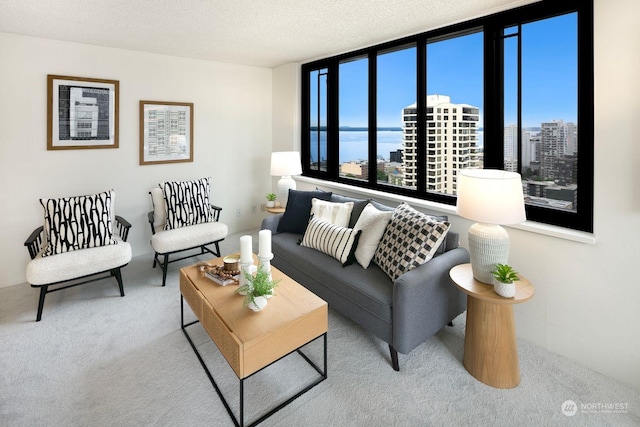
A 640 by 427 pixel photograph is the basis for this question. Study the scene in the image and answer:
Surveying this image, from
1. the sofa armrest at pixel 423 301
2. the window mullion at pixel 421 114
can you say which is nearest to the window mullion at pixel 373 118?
the window mullion at pixel 421 114

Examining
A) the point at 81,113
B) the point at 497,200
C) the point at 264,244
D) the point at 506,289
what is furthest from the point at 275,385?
the point at 81,113

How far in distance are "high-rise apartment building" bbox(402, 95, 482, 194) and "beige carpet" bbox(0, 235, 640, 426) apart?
4.39ft

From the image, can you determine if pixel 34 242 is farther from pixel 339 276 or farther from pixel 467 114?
pixel 467 114

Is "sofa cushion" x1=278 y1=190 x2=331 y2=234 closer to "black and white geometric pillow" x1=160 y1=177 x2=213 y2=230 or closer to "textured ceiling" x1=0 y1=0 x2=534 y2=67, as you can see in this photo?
"black and white geometric pillow" x1=160 y1=177 x2=213 y2=230

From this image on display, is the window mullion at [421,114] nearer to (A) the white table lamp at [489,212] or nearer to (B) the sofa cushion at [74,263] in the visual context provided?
(A) the white table lamp at [489,212]

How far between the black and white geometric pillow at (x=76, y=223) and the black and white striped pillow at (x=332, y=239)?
75.1 inches

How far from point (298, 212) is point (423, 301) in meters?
1.75

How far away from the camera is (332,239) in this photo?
9.57 ft

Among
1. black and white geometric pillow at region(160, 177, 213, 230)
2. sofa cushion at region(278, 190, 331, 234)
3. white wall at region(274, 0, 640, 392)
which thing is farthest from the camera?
black and white geometric pillow at region(160, 177, 213, 230)

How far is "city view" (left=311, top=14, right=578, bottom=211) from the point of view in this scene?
240cm

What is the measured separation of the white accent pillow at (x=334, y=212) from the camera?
125 inches

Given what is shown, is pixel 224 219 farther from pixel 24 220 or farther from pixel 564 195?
pixel 564 195

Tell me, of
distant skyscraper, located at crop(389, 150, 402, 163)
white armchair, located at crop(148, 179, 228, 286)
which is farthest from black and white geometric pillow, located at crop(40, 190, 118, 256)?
distant skyscraper, located at crop(389, 150, 402, 163)

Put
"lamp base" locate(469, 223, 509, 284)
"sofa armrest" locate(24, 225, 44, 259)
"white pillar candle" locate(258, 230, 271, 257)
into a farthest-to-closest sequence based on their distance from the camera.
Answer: "sofa armrest" locate(24, 225, 44, 259), "white pillar candle" locate(258, 230, 271, 257), "lamp base" locate(469, 223, 509, 284)
